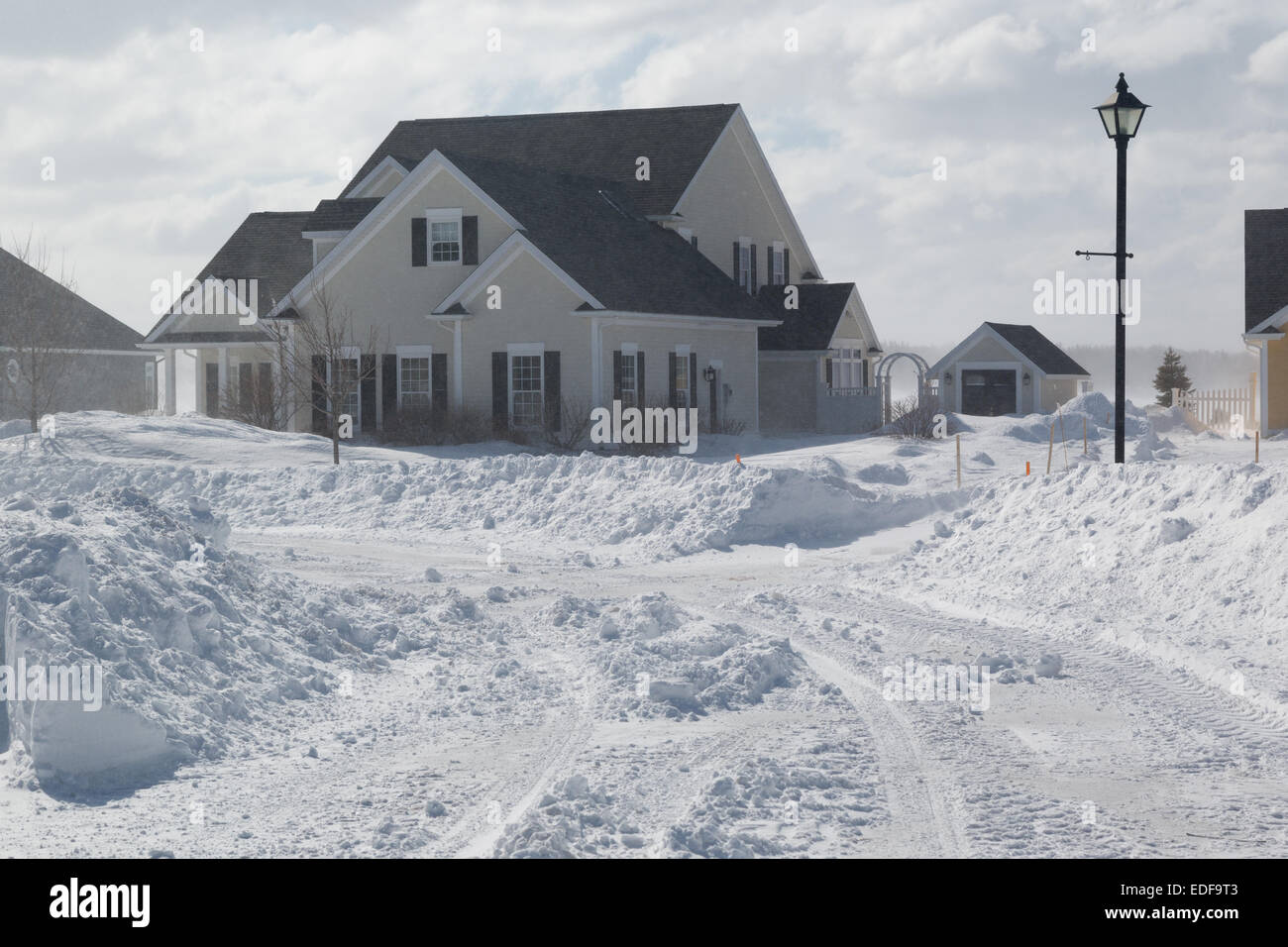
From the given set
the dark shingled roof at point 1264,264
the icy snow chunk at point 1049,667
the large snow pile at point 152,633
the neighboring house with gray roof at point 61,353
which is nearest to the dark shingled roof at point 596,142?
the neighboring house with gray roof at point 61,353

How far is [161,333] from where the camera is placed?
→ 129 feet

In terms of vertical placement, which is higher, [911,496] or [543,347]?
[543,347]

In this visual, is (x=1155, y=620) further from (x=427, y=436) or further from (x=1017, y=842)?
(x=427, y=436)

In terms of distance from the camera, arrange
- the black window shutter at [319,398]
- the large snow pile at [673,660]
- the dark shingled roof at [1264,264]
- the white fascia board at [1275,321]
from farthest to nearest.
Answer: the dark shingled roof at [1264,264] → the white fascia board at [1275,321] → the black window shutter at [319,398] → the large snow pile at [673,660]

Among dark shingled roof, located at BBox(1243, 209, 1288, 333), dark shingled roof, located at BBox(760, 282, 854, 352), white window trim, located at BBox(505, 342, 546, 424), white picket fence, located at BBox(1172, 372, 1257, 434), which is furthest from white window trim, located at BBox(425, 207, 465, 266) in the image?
white picket fence, located at BBox(1172, 372, 1257, 434)

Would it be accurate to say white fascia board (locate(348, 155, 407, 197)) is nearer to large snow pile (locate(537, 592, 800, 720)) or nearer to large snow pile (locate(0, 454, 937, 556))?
large snow pile (locate(0, 454, 937, 556))

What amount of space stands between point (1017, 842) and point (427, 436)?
27.2 meters

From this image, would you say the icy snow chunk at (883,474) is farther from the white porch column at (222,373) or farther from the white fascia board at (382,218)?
the white porch column at (222,373)

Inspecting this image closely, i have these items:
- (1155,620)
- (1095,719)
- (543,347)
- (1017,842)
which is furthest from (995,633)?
(543,347)

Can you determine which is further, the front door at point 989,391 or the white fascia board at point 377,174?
the front door at point 989,391

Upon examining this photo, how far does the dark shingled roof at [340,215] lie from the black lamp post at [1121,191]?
21038 mm

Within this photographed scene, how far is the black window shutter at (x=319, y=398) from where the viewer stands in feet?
115
